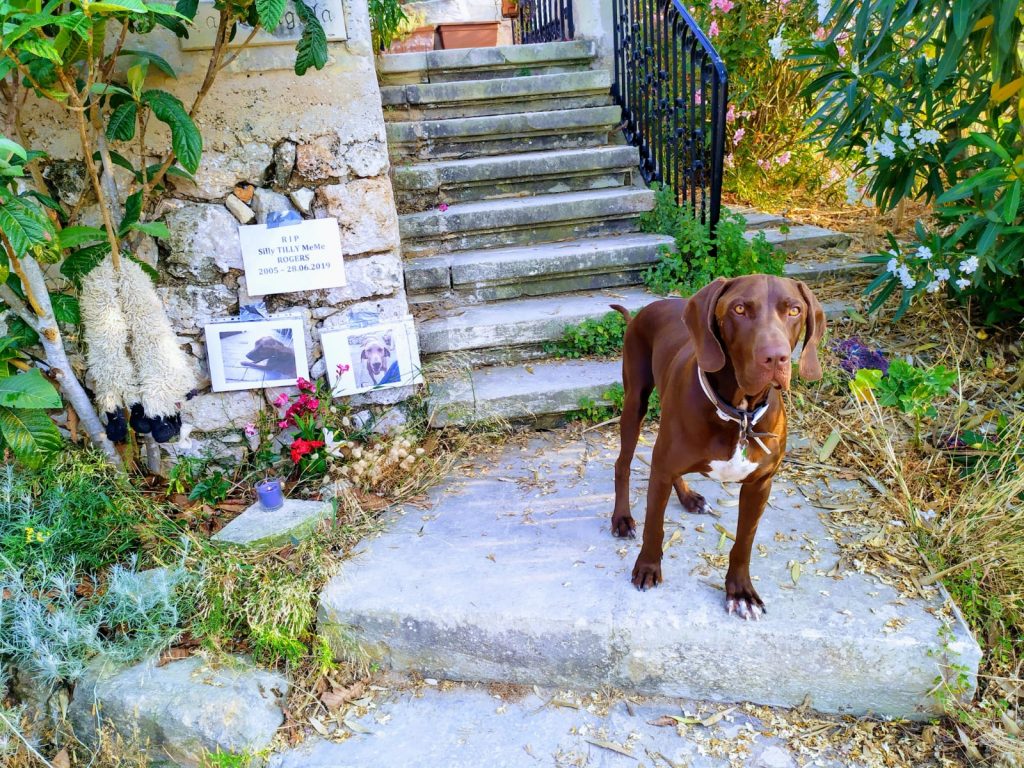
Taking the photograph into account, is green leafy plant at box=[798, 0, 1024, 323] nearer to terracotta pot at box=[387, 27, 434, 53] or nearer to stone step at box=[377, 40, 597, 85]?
stone step at box=[377, 40, 597, 85]

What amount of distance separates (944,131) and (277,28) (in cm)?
311

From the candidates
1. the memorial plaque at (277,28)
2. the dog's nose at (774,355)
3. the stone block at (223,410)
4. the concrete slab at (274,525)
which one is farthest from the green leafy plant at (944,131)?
the stone block at (223,410)

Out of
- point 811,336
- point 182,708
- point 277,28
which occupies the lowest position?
point 182,708

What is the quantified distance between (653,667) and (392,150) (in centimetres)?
354

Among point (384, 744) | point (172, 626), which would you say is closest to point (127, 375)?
point (172, 626)

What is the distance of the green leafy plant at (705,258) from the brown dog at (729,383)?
4.69ft

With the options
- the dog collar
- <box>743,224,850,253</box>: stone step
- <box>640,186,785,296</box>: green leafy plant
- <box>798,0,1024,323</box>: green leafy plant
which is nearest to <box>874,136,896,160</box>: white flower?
<box>798,0,1024,323</box>: green leafy plant

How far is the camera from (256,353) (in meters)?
3.07

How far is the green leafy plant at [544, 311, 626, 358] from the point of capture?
3678 millimetres

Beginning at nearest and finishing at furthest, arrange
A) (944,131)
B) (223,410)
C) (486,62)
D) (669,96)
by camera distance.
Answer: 1. (223,410)
2. (944,131)
3. (669,96)
4. (486,62)

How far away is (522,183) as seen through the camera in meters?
4.54

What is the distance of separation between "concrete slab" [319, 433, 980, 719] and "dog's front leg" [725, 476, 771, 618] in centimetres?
5

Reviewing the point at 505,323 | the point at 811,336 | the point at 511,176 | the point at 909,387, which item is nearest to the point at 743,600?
the point at 811,336

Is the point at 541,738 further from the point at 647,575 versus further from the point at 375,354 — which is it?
the point at 375,354
